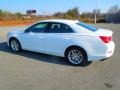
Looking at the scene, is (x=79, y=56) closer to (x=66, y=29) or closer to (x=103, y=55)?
(x=103, y=55)

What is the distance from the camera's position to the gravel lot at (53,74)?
5496 millimetres

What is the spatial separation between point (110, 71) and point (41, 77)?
2.24 meters

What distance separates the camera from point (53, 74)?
21.1 feet

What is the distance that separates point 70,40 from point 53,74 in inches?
61.9

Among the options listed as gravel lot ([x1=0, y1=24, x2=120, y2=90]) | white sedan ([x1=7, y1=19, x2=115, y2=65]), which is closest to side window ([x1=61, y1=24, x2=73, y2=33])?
white sedan ([x1=7, y1=19, x2=115, y2=65])

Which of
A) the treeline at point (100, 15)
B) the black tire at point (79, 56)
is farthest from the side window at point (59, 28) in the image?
the treeline at point (100, 15)

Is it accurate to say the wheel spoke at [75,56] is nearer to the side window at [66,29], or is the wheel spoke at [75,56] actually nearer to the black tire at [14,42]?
the side window at [66,29]

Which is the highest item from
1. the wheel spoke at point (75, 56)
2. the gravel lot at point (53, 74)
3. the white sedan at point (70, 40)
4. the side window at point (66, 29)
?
the side window at point (66, 29)

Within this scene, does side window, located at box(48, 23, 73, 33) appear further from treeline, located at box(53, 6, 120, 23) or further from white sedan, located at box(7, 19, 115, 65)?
treeline, located at box(53, 6, 120, 23)

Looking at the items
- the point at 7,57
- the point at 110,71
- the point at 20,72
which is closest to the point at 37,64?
the point at 20,72

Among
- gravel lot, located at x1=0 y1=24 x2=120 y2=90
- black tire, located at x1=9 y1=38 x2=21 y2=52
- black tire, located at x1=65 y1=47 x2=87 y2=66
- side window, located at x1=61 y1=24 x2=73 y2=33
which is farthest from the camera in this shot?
black tire, located at x1=9 y1=38 x2=21 y2=52

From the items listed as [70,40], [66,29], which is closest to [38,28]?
[66,29]

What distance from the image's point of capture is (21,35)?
901cm

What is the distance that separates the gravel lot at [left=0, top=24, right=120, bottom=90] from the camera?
550 cm
